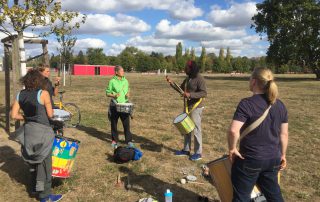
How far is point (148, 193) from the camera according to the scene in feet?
17.7

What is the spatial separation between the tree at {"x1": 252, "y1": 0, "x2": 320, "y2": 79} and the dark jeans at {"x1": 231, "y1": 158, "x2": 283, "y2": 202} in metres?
42.4

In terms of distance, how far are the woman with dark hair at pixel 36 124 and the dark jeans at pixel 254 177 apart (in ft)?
8.81

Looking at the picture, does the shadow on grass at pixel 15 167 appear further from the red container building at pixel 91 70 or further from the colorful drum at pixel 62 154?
the red container building at pixel 91 70

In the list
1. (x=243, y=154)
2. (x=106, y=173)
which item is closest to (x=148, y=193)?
(x=106, y=173)

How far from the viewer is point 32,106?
459 centimetres

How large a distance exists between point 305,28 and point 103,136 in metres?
39.7

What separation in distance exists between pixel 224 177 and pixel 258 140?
2.91ft

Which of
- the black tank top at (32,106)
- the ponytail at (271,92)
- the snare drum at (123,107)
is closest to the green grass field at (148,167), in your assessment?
the snare drum at (123,107)

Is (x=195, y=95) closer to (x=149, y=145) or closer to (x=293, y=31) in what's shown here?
(x=149, y=145)

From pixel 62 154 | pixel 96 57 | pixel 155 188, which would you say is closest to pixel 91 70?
pixel 96 57

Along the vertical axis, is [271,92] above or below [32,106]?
above

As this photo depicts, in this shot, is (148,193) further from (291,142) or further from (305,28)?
(305,28)

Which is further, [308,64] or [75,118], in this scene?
[308,64]

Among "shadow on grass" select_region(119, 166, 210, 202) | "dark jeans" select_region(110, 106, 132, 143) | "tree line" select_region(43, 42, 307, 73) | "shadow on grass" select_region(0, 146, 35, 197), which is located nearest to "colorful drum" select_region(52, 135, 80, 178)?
"shadow on grass" select_region(0, 146, 35, 197)
